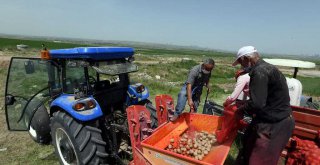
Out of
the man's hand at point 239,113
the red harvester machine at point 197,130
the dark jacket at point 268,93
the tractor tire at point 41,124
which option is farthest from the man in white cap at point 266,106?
the tractor tire at point 41,124

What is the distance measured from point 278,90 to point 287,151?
163cm

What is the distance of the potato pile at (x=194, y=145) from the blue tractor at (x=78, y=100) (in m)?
0.79

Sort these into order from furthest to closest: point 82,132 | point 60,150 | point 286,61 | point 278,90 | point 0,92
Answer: point 0,92 < point 286,61 < point 60,150 < point 82,132 < point 278,90

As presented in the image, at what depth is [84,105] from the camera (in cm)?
394

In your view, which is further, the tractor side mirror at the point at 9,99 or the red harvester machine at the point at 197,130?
the tractor side mirror at the point at 9,99

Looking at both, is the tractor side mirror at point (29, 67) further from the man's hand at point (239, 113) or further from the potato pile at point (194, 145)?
the man's hand at point (239, 113)

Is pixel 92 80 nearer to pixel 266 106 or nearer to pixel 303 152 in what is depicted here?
pixel 266 106

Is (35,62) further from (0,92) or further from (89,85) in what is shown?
(0,92)

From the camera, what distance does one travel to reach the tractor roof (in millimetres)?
3850

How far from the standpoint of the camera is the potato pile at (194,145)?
12.8 ft

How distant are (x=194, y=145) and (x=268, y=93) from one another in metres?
1.41

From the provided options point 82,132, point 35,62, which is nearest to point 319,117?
point 82,132

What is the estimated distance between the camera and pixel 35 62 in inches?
192

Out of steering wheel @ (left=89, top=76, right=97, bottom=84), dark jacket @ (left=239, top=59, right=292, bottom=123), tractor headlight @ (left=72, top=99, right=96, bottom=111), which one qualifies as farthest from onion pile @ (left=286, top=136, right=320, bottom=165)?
steering wheel @ (left=89, top=76, right=97, bottom=84)
